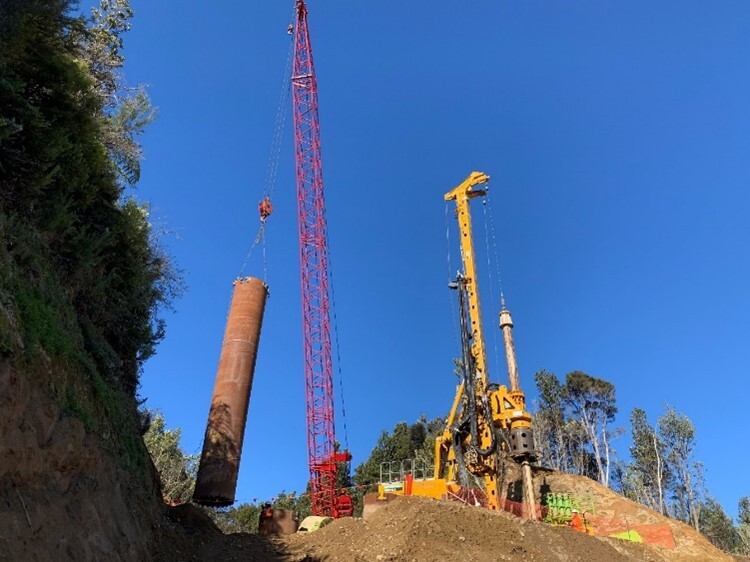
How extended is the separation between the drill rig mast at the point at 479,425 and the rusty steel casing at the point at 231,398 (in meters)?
9.82

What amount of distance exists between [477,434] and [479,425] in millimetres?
517

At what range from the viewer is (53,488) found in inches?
357

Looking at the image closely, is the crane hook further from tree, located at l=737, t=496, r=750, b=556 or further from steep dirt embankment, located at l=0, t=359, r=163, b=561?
tree, located at l=737, t=496, r=750, b=556

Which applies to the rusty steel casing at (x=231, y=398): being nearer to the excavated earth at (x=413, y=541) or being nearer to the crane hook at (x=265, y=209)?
the excavated earth at (x=413, y=541)

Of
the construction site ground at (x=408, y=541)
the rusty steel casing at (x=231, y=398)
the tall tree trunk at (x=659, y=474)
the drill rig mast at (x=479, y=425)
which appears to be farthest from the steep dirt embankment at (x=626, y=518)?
the tall tree trunk at (x=659, y=474)

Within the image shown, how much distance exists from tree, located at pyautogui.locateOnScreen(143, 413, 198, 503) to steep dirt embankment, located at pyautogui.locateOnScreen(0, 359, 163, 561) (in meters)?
36.6

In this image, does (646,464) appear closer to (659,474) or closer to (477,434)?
(659,474)

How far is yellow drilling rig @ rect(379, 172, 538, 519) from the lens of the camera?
78.7 ft

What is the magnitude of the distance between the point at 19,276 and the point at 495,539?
14.0 metres

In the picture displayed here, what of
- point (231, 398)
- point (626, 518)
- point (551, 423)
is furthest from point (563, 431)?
point (231, 398)

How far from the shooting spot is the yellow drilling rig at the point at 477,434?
23984 mm

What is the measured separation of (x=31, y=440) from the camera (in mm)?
8523

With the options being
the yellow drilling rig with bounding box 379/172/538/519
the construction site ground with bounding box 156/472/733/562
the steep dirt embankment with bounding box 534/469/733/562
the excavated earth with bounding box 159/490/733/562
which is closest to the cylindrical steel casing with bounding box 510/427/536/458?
the yellow drilling rig with bounding box 379/172/538/519

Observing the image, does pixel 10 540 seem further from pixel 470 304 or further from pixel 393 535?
pixel 470 304
